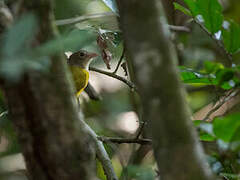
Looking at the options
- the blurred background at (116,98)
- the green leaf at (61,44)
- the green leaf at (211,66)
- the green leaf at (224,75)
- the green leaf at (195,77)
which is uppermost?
the green leaf at (61,44)

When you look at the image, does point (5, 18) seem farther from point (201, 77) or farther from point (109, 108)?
point (109, 108)

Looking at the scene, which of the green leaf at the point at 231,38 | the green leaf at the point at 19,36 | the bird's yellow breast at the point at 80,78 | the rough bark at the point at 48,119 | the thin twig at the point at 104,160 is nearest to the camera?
the green leaf at the point at 19,36

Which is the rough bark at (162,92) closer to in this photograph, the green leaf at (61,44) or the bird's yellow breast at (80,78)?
the green leaf at (61,44)

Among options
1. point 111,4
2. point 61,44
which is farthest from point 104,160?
point 61,44

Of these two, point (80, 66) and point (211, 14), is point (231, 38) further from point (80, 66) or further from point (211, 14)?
point (80, 66)

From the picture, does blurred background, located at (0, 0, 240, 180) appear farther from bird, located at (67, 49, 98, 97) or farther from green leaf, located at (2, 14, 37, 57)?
green leaf, located at (2, 14, 37, 57)

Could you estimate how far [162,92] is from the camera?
111cm

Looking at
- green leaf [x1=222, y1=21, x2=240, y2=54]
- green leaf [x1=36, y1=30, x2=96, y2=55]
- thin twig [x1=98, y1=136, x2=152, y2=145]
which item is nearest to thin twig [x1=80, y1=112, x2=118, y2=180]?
thin twig [x1=98, y1=136, x2=152, y2=145]

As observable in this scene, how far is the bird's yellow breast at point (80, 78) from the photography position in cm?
363

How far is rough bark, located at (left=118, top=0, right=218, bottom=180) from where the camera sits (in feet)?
3.63

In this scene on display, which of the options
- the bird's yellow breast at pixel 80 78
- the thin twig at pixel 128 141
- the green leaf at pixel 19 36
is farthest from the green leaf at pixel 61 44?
the bird's yellow breast at pixel 80 78

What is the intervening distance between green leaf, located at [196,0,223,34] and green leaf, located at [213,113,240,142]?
0.46 m

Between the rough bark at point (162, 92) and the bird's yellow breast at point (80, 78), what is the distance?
7.97ft

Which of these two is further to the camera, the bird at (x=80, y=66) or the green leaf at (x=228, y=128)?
the bird at (x=80, y=66)
